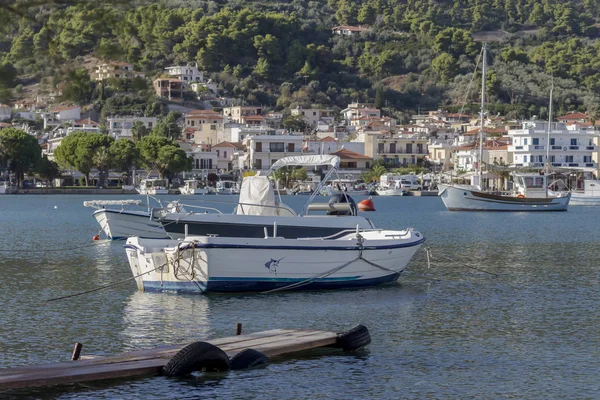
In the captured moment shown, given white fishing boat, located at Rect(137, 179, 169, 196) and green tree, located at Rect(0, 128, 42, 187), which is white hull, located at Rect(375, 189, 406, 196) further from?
green tree, located at Rect(0, 128, 42, 187)

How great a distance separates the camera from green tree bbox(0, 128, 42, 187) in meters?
103

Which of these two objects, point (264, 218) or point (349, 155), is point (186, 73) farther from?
point (264, 218)

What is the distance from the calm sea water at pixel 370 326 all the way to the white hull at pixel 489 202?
117ft

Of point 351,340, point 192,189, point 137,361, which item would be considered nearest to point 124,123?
point 192,189

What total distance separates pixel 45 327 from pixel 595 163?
10387cm

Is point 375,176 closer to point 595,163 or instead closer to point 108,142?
point 595,163

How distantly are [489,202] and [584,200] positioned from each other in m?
21.7

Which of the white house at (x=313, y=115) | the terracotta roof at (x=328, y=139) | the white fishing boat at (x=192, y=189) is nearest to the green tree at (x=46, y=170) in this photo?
the white fishing boat at (x=192, y=189)

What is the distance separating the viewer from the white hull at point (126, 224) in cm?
3834

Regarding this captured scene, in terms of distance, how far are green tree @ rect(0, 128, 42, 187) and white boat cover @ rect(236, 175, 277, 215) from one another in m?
78.1

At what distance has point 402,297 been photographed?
23.4 m

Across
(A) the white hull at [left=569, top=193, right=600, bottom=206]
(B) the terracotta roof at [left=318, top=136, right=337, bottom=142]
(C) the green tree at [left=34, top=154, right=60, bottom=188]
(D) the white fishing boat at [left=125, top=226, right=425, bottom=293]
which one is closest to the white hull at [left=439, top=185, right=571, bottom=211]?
(A) the white hull at [left=569, top=193, right=600, bottom=206]

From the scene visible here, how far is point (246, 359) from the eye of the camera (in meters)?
15.6

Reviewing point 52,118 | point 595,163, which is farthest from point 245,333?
point 52,118
